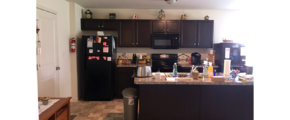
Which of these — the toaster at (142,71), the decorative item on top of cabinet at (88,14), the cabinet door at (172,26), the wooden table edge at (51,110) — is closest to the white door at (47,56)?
the wooden table edge at (51,110)

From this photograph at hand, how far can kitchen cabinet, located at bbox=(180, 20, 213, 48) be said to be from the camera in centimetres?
432

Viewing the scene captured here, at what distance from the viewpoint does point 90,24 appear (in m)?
4.24

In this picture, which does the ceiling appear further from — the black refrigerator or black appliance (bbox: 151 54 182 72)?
black appliance (bbox: 151 54 182 72)

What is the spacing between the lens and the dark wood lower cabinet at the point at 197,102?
2359mm

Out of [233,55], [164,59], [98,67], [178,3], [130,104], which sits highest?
[178,3]

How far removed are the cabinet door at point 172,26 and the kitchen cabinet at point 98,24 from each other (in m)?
1.33

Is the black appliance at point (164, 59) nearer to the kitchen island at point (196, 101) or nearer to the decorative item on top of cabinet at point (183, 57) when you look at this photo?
the decorative item on top of cabinet at point (183, 57)

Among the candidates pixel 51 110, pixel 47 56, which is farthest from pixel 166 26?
pixel 51 110

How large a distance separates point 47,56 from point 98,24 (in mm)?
1552

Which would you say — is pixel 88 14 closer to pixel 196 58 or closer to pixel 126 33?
pixel 126 33

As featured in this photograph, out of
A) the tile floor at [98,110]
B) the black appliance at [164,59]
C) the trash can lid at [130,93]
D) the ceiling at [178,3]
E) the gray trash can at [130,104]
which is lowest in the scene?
the tile floor at [98,110]

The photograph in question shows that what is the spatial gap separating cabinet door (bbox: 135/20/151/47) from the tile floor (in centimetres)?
154
